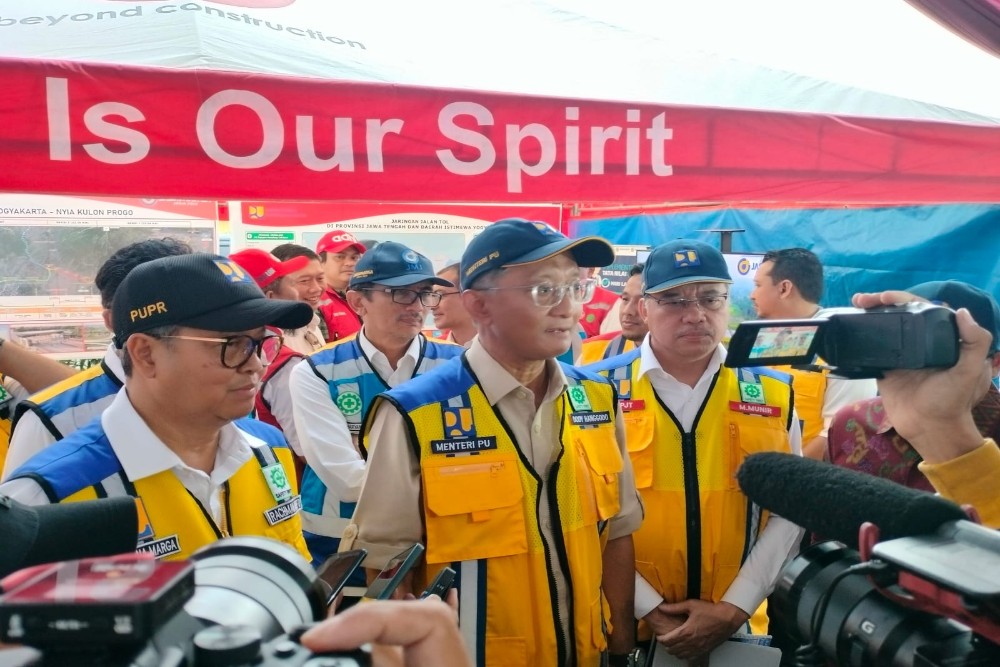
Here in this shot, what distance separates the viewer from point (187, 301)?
179 cm

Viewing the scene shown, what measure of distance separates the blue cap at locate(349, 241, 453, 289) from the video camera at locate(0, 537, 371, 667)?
2622mm

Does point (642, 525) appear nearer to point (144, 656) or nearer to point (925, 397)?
point (925, 397)

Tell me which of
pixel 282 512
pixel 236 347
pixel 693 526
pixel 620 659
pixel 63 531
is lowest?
pixel 620 659

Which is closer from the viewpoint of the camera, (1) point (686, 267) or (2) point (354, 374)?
(1) point (686, 267)

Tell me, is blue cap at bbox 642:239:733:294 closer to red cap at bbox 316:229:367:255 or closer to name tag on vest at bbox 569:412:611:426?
name tag on vest at bbox 569:412:611:426

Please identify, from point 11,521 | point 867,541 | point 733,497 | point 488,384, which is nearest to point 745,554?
point 733,497

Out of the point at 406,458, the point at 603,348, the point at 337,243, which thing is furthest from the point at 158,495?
Answer: the point at 337,243

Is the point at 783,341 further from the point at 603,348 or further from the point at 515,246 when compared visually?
the point at 603,348

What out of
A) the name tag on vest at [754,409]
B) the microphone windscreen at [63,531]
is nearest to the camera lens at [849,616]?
Result: the microphone windscreen at [63,531]

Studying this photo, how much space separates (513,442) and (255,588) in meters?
1.28

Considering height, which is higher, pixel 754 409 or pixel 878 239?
pixel 878 239

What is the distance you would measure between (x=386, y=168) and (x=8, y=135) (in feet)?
3.01

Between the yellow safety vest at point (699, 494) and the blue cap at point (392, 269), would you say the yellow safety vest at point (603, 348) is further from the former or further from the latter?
the yellow safety vest at point (699, 494)

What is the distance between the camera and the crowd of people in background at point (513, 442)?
173 centimetres
